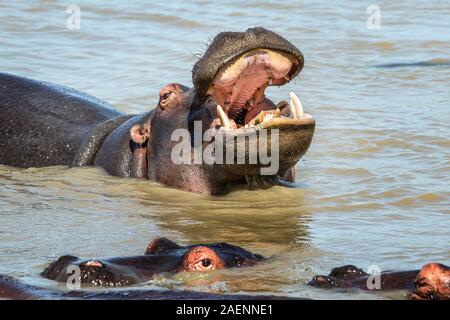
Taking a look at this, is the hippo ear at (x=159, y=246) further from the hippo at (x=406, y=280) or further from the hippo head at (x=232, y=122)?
the hippo head at (x=232, y=122)

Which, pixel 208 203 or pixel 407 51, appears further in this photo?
pixel 407 51

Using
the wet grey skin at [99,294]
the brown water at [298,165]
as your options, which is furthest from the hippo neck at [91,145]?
the wet grey skin at [99,294]

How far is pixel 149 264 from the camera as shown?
6.12 m

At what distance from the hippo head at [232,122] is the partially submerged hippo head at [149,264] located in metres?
1.55

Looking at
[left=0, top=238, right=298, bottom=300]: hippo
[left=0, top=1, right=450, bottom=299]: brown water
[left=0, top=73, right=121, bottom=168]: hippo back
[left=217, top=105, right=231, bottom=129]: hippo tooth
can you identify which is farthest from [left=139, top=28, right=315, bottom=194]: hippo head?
[left=0, top=238, right=298, bottom=300]: hippo

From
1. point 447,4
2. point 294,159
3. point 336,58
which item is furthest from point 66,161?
point 447,4

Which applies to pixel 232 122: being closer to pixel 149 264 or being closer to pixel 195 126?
pixel 195 126

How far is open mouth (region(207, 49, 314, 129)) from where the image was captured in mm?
7828

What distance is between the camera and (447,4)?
57.1 feet

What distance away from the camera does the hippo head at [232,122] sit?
7.76 metres

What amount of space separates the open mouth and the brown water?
2.11 feet

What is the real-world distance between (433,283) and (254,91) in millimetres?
2978

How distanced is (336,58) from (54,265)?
342 inches
